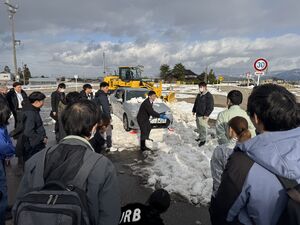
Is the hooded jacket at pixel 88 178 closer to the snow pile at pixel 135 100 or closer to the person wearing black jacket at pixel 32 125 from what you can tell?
the person wearing black jacket at pixel 32 125

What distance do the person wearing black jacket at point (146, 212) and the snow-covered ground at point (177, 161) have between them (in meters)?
2.34

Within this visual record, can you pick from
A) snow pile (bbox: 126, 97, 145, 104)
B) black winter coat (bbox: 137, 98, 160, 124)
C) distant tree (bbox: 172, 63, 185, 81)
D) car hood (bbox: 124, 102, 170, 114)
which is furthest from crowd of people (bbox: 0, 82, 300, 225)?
distant tree (bbox: 172, 63, 185, 81)

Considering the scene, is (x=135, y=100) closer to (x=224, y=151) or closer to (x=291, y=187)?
(x=224, y=151)

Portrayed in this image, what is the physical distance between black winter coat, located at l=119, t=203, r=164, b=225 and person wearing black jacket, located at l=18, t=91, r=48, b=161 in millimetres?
2787

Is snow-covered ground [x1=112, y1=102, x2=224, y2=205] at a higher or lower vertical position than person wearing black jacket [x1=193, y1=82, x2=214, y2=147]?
lower

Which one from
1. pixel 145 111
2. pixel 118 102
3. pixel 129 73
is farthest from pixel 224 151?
pixel 129 73

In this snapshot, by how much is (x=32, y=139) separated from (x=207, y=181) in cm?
330

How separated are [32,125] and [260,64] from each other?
31.2 feet

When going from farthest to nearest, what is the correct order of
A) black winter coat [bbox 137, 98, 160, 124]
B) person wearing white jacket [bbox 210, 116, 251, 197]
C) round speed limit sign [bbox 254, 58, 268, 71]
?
round speed limit sign [bbox 254, 58, 268, 71] < black winter coat [bbox 137, 98, 160, 124] < person wearing white jacket [bbox 210, 116, 251, 197]

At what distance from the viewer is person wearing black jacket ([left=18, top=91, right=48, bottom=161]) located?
15.0 feet

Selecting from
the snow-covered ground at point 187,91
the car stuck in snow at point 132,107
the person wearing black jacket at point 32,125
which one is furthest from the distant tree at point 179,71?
the person wearing black jacket at point 32,125

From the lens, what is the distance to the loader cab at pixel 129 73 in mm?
25453

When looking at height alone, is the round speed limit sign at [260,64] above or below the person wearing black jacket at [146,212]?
above

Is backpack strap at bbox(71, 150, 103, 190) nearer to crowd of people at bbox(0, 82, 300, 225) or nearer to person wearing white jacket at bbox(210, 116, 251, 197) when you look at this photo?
crowd of people at bbox(0, 82, 300, 225)
